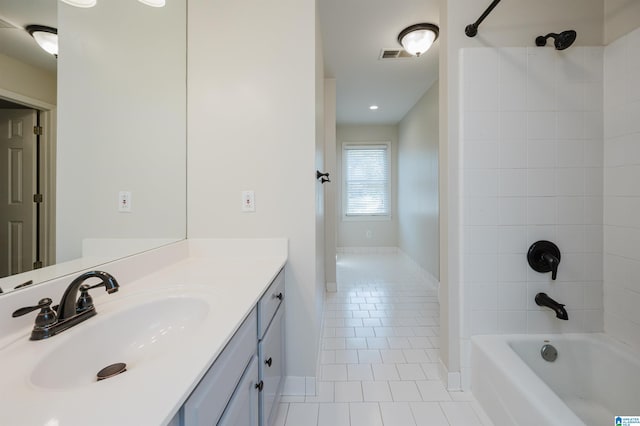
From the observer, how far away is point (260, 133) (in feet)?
5.52

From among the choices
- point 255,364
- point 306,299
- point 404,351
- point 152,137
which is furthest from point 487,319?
point 152,137

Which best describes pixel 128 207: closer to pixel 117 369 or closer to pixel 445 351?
pixel 117 369

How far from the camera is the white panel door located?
767mm

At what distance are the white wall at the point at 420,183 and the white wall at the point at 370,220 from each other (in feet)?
0.57

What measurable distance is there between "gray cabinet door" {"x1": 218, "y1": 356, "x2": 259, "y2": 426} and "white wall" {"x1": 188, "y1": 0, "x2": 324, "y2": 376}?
0.62 metres

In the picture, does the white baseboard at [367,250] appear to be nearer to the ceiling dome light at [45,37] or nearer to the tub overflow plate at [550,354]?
the tub overflow plate at [550,354]

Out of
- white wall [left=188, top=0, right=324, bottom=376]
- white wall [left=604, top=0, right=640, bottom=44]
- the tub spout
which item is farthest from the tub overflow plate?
white wall [left=604, top=0, right=640, bottom=44]

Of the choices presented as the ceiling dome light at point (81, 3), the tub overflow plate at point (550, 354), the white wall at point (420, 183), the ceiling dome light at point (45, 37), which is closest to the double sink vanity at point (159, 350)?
the ceiling dome light at point (45, 37)

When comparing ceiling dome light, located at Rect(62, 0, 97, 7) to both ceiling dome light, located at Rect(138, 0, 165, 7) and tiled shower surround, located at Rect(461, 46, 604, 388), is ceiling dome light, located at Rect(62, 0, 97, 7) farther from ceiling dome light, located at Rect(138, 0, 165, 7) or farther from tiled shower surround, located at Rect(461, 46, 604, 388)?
tiled shower surround, located at Rect(461, 46, 604, 388)

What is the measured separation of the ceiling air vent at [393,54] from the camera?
2.91m

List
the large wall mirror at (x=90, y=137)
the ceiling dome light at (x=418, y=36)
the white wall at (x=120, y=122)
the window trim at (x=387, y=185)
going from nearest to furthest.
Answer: the large wall mirror at (x=90, y=137) → the white wall at (x=120, y=122) → the ceiling dome light at (x=418, y=36) → the window trim at (x=387, y=185)

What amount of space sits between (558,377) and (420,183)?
3.18 metres

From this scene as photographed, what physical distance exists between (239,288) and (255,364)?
307mm

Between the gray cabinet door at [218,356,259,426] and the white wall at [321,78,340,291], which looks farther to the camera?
the white wall at [321,78,340,291]
